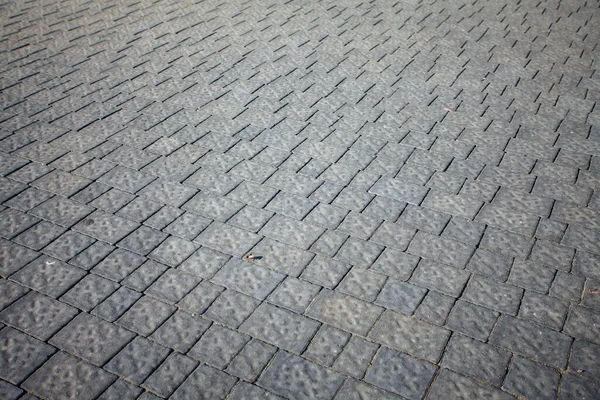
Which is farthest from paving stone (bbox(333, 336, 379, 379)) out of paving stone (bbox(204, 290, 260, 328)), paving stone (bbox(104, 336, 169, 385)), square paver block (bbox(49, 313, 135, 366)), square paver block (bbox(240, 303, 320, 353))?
square paver block (bbox(49, 313, 135, 366))

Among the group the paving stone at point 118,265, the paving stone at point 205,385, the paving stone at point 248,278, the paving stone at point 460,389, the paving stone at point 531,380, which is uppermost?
the paving stone at point 118,265

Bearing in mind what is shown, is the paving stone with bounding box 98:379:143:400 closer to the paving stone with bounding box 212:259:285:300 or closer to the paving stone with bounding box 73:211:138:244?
the paving stone with bounding box 212:259:285:300

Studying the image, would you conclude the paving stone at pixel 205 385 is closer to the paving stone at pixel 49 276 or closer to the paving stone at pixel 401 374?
the paving stone at pixel 401 374

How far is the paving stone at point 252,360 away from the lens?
131 inches

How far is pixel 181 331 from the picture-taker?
142 inches

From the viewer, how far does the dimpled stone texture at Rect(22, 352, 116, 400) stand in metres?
3.22

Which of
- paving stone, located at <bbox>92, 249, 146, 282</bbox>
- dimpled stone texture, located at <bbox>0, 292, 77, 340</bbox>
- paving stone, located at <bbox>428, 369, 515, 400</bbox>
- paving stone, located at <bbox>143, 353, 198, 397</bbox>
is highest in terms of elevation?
paving stone, located at <bbox>92, 249, 146, 282</bbox>

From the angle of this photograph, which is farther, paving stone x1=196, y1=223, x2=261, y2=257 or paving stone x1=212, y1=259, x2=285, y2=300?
paving stone x1=196, y1=223, x2=261, y2=257

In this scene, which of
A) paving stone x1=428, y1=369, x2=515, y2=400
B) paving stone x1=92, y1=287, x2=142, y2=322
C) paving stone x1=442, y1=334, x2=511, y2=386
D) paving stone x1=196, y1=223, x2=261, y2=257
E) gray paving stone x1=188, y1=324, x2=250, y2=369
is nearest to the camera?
paving stone x1=428, y1=369, x2=515, y2=400

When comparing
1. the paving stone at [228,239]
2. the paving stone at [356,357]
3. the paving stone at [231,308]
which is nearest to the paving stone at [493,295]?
the paving stone at [356,357]

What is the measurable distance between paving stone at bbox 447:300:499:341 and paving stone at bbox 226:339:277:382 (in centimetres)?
121

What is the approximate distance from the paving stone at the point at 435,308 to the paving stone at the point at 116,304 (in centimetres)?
197

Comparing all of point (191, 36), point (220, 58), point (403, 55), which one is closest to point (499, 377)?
point (403, 55)

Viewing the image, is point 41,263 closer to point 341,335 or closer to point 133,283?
point 133,283
